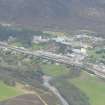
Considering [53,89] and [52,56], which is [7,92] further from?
[52,56]

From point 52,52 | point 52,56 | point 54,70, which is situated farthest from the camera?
point 52,52

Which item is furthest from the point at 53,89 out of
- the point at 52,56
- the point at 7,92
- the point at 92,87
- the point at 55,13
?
the point at 55,13

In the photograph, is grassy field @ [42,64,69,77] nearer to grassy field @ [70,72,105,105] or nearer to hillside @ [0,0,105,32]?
grassy field @ [70,72,105,105]

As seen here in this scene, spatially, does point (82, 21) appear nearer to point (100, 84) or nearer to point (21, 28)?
point (21, 28)

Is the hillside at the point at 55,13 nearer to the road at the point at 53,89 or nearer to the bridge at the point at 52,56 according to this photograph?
the bridge at the point at 52,56

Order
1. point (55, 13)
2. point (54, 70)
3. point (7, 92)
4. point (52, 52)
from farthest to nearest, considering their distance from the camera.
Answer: point (55, 13) < point (52, 52) < point (54, 70) < point (7, 92)

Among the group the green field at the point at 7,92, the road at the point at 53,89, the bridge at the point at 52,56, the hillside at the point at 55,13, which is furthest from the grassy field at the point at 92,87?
the hillside at the point at 55,13
